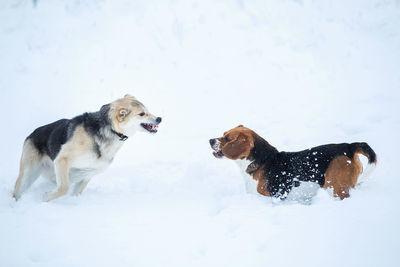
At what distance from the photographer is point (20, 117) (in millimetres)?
8766

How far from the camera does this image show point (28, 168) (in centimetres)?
524

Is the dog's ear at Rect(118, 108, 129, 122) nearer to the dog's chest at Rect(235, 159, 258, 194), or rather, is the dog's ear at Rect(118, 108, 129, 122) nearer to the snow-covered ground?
the snow-covered ground

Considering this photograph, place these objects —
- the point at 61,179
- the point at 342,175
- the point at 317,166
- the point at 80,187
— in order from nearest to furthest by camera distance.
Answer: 1. the point at 342,175
2. the point at 317,166
3. the point at 61,179
4. the point at 80,187

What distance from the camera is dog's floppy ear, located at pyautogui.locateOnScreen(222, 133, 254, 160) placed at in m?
4.83

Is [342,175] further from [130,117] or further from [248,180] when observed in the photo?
[130,117]

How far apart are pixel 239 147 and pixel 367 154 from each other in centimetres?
167

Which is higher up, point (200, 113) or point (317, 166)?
point (200, 113)

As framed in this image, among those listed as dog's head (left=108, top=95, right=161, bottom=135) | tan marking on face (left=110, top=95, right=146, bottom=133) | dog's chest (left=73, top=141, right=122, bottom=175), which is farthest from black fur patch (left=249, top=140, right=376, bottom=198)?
dog's chest (left=73, top=141, right=122, bottom=175)

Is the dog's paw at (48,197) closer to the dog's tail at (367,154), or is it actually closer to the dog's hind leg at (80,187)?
the dog's hind leg at (80,187)

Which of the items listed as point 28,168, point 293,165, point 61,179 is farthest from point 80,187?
point 293,165

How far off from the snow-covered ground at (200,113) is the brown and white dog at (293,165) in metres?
0.22

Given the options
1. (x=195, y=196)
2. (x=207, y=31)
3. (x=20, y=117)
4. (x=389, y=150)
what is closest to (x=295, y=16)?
(x=207, y=31)

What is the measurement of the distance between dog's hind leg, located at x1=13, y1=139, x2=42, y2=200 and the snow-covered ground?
0.20 meters

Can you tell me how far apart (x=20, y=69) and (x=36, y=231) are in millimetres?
8043
